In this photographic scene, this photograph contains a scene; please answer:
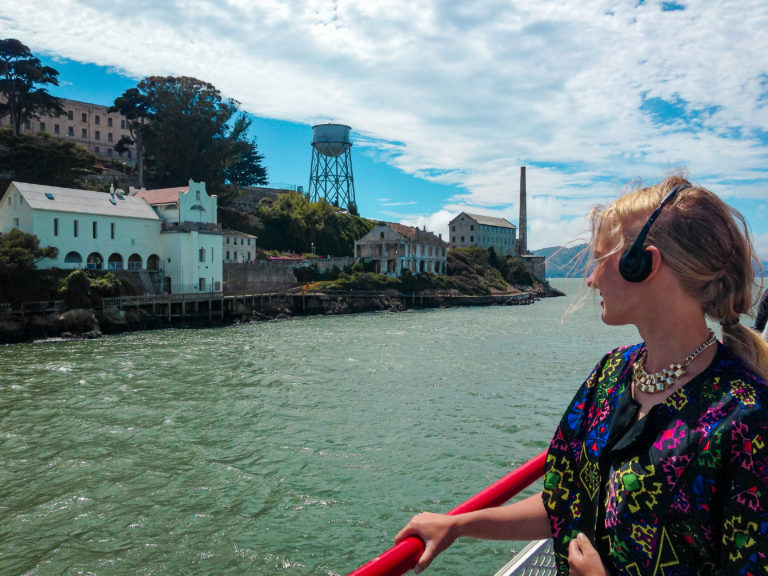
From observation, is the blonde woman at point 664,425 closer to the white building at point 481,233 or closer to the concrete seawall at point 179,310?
the concrete seawall at point 179,310

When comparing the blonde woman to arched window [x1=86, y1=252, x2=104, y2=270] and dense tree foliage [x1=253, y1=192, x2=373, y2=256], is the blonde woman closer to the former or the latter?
arched window [x1=86, y1=252, x2=104, y2=270]

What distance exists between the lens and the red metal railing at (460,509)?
1771mm

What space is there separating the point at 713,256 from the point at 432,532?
131 cm

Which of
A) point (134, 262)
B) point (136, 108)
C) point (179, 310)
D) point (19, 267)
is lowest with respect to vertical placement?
point (179, 310)

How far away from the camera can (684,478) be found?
152cm

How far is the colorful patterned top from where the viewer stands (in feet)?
4.66

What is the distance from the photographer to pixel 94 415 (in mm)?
17359

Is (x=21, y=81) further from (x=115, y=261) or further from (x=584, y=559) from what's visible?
(x=584, y=559)

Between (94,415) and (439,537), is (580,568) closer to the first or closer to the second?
(439,537)

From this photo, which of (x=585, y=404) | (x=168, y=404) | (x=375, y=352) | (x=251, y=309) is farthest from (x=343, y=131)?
(x=585, y=404)

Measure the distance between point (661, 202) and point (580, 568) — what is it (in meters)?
1.16

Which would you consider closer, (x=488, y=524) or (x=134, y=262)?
(x=488, y=524)

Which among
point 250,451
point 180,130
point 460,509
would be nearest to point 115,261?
point 180,130

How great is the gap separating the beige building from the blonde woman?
8764 cm
